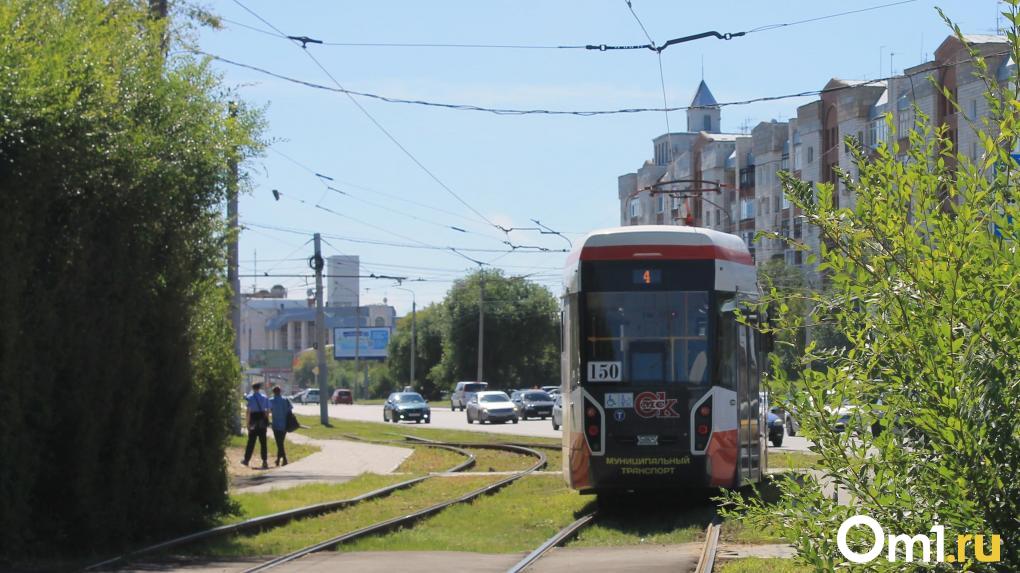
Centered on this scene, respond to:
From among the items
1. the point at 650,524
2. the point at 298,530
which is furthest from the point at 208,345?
the point at 650,524

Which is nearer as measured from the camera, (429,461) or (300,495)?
(300,495)

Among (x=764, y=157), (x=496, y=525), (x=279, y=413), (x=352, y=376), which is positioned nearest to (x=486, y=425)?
(x=279, y=413)

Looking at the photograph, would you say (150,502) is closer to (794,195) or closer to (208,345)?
(208,345)

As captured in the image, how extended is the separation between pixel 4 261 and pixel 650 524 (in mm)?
7702

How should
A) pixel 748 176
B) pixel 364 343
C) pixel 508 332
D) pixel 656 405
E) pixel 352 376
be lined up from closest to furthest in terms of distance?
pixel 656 405 < pixel 748 176 < pixel 508 332 < pixel 364 343 < pixel 352 376

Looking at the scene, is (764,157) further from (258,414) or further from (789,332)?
(789,332)

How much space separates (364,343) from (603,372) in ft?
422

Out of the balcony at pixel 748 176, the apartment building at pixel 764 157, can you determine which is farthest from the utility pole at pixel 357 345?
the balcony at pixel 748 176

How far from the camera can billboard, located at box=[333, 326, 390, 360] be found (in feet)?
467

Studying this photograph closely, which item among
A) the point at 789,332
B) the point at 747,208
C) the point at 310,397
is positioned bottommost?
the point at 310,397

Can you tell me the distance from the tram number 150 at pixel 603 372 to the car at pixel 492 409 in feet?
134

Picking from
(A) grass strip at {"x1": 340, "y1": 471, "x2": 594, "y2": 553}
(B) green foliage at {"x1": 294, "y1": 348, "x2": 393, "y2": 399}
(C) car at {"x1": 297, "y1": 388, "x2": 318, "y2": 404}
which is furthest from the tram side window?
(C) car at {"x1": 297, "y1": 388, "x2": 318, "y2": 404}

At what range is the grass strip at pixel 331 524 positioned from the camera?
1332cm

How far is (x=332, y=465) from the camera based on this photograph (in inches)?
1097
